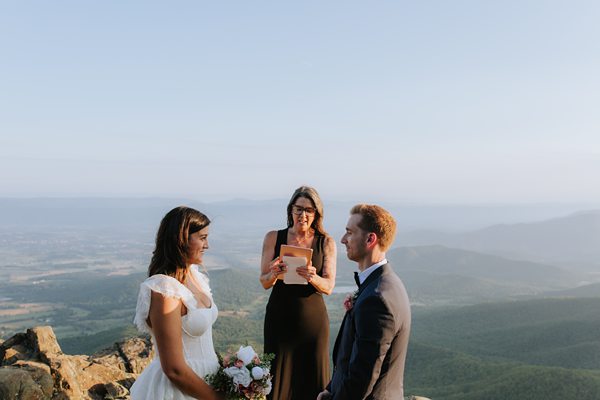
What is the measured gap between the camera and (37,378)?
23.3 feet

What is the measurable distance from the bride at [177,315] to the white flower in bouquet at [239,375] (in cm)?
22

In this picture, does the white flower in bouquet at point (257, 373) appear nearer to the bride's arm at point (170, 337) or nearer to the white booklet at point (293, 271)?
the bride's arm at point (170, 337)

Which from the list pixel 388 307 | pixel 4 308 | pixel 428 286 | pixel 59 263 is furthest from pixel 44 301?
pixel 388 307

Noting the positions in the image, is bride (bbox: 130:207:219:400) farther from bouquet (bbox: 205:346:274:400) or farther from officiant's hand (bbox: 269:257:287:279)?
officiant's hand (bbox: 269:257:287:279)

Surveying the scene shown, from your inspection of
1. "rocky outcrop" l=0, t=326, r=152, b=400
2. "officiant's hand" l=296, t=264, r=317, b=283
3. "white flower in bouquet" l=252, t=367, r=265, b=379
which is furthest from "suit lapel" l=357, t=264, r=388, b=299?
"rocky outcrop" l=0, t=326, r=152, b=400

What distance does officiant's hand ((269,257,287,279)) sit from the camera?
6.38m

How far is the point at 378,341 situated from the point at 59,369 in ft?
19.4

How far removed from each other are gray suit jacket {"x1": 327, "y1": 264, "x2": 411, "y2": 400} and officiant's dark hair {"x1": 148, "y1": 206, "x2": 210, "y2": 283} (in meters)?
1.61

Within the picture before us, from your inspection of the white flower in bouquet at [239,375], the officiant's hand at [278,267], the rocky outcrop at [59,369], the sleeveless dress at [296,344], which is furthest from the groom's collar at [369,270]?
the rocky outcrop at [59,369]

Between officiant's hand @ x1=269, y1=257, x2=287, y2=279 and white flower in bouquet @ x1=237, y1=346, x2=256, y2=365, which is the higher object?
officiant's hand @ x1=269, y1=257, x2=287, y2=279

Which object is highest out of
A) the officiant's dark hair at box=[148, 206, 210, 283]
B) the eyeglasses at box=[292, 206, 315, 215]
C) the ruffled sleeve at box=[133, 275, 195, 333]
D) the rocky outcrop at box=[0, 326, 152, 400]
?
the eyeglasses at box=[292, 206, 315, 215]

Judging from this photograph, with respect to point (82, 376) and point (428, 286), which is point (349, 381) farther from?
point (428, 286)

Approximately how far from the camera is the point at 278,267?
6406 millimetres

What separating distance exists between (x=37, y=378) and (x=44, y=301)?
12362 centimetres
